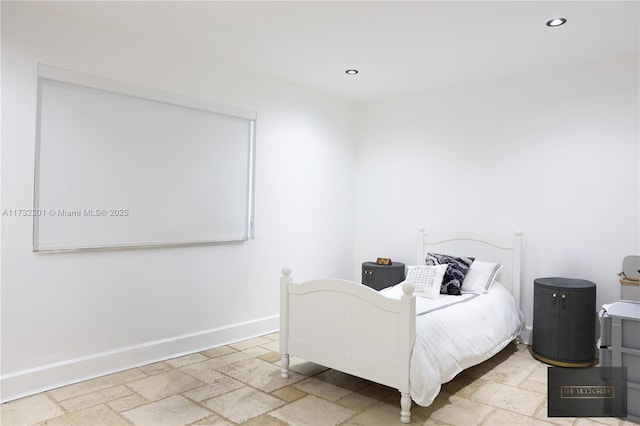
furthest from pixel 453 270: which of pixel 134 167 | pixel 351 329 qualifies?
pixel 134 167

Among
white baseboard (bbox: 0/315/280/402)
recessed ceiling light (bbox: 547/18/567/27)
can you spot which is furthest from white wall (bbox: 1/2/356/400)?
recessed ceiling light (bbox: 547/18/567/27)

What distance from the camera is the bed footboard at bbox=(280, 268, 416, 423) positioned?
2705 mm

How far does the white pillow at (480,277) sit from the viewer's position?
403 centimetres

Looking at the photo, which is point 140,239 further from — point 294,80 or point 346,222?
point 346,222

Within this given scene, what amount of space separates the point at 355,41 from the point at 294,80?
126cm

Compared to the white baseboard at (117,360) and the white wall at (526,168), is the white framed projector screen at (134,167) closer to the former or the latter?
the white baseboard at (117,360)

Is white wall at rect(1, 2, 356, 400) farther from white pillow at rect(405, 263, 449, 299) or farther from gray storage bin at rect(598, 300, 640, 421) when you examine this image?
gray storage bin at rect(598, 300, 640, 421)

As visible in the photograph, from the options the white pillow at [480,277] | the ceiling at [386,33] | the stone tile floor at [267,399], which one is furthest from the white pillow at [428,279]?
the ceiling at [386,33]

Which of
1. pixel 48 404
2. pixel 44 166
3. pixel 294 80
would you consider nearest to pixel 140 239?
pixel 44 166

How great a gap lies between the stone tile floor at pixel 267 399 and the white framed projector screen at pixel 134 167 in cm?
104

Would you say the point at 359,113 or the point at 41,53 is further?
the point at 359,113

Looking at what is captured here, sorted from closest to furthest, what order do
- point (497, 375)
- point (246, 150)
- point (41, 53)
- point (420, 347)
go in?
1. point (420, 347)
2. point (41, 53)
3. point (497, 375)
4. point (246, 150)

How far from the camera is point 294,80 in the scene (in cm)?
468

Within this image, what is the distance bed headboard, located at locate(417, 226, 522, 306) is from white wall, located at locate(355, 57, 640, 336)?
12 cm
